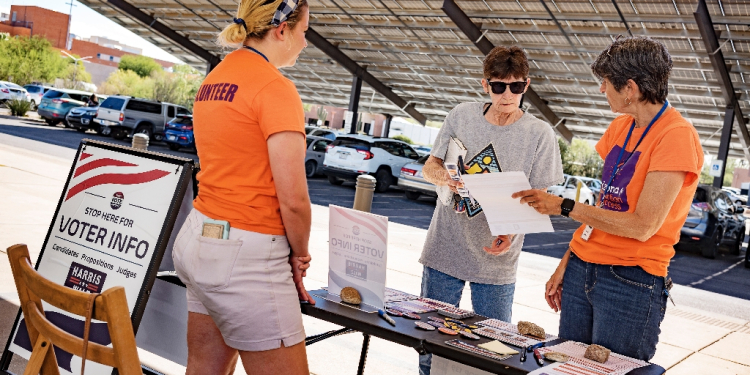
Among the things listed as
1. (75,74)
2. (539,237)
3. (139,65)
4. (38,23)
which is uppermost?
(38,23)

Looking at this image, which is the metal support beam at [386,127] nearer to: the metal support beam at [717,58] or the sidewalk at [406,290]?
the metal support beam at [717,58]

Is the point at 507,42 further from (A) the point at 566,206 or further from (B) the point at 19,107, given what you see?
(B) the point at 19,107

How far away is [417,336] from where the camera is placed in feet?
8.45

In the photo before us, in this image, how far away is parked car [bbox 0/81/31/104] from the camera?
128 ft

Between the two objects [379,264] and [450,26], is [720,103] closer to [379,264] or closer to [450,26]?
[450,26]

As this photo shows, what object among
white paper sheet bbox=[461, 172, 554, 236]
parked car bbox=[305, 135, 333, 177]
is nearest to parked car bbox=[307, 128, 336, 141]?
parked car bbox=[305, 135, 333, 177]

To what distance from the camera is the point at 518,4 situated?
2036 cm

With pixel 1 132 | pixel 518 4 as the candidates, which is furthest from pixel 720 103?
pixel 1 132

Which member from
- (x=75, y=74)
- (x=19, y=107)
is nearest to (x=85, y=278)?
(x=19, y=107)

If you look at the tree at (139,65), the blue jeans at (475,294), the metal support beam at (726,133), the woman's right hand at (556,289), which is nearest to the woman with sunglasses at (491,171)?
the blue jeans at (475,294)

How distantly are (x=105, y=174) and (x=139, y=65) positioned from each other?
105004 mm

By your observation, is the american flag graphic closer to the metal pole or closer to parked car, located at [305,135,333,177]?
the metal pole

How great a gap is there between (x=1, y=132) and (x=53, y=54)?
1953 inches

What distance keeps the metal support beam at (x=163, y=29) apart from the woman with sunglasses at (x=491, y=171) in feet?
92.6
